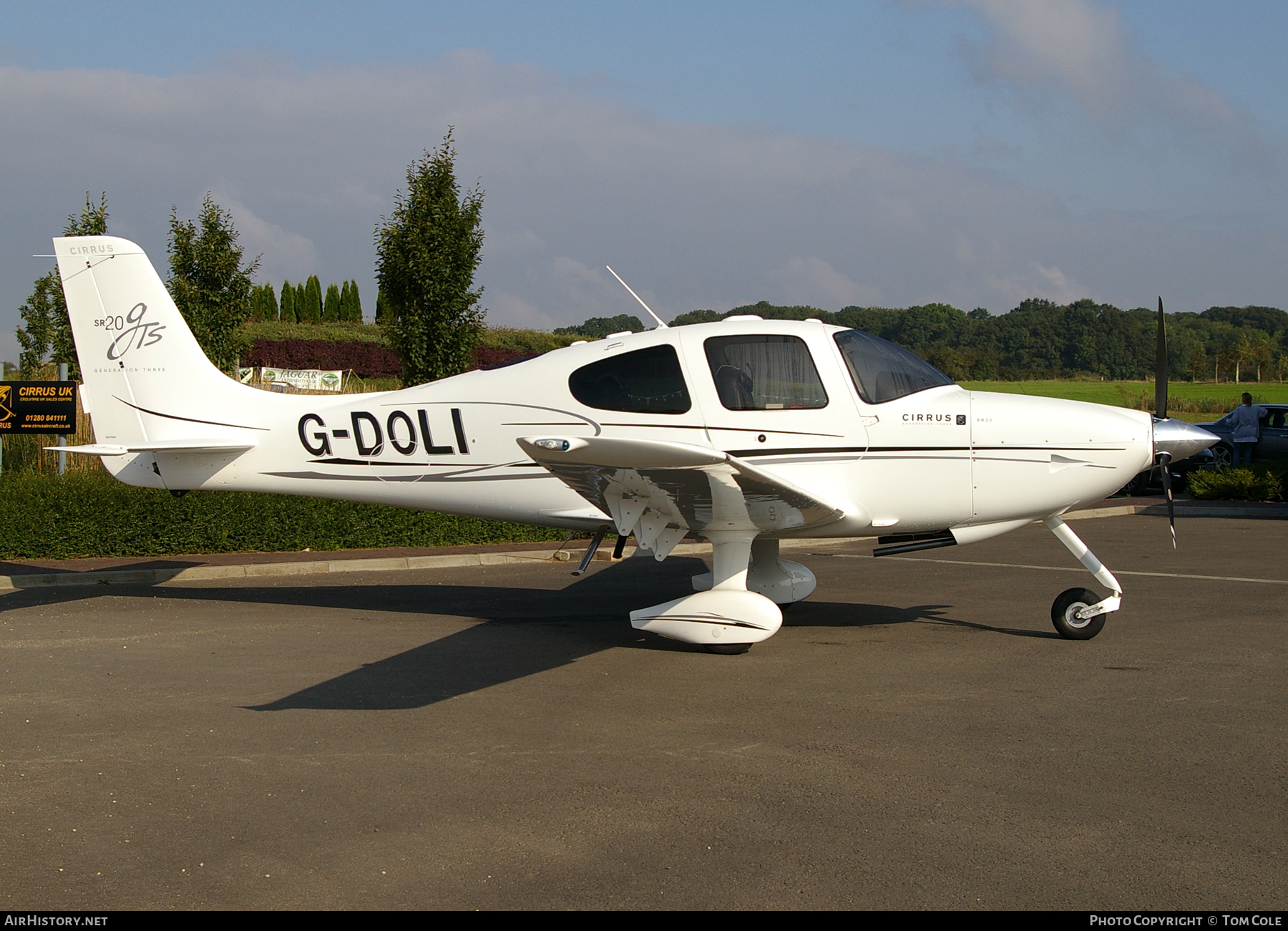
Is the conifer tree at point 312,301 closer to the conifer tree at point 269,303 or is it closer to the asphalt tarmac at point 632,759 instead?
the conifer tree at point 269,303

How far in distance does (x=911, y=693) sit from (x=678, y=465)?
6.64 feet

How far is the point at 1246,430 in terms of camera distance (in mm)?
22828

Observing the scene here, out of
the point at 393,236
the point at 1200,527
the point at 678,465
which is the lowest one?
the point at 1200,527

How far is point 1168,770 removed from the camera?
4.94m

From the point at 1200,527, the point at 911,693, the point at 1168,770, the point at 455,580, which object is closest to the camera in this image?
the point at 1168,770

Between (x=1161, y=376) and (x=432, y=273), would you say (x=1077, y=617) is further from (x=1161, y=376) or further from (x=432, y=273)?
(x=432, y=273)

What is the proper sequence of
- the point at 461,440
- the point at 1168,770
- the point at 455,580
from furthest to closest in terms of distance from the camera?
the point at 455,580 < the point at 461,440 < the point at 1168,770

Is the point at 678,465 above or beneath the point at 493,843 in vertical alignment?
above

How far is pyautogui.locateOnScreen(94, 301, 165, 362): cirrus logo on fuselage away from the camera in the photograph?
9.22 metres

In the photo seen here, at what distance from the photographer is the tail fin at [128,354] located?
912 centimetres

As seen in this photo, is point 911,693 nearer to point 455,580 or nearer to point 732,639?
point 732,639

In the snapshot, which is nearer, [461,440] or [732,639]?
[732,639]

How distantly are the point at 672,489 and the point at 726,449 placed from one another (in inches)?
38.4
